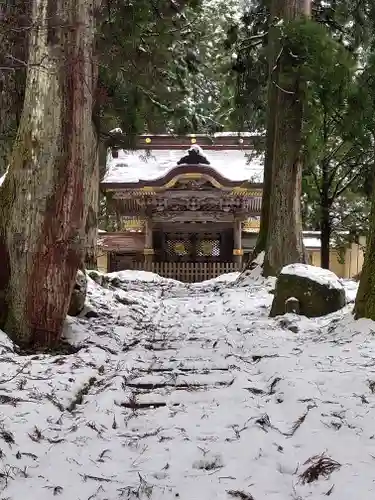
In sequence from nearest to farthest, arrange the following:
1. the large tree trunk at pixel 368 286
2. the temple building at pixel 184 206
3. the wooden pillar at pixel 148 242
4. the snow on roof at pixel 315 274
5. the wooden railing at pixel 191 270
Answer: the large tree trunk at pixel 368 286 < the snow on roof at pixel 315 274 < the temple building at pixel 184 206 < the wooden railing at pixel 191 270 < the wooden pillar at pixel 148 242

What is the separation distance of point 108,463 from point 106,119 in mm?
8166

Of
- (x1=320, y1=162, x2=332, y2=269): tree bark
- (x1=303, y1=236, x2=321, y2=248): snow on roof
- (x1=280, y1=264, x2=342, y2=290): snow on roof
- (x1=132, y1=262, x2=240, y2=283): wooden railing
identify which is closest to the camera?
(x1=280, y1=264, x2=342, y2=290): snow on roof

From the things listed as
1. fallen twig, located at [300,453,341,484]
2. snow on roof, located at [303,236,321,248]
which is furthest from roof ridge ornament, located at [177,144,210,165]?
fallen twig, located at [300,453,341,484]

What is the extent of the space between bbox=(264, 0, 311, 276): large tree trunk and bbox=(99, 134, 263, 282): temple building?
483cm

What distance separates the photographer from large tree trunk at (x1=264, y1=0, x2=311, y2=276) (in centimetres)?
963

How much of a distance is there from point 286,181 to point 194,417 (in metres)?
7.38

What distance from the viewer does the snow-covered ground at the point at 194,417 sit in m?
2.28

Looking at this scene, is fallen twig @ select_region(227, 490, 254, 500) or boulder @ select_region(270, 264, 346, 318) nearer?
fallen twig @ select_region(227, 490, 254, 500)

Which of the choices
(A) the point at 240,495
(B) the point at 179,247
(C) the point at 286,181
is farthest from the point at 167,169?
(A) the point at 240,495

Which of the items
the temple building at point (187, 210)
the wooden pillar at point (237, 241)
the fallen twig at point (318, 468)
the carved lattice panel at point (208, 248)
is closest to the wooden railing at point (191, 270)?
the temple building at point (187, 210)

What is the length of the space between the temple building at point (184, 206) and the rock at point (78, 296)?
787 centimetres

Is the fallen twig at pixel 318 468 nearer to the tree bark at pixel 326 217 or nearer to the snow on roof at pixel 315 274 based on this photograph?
the snow on roof at pixel 315 274

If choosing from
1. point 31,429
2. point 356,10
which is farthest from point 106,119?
point 31,429

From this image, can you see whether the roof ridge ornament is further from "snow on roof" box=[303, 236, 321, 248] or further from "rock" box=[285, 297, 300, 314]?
"rock" box=[285, 297, 300, 314]
